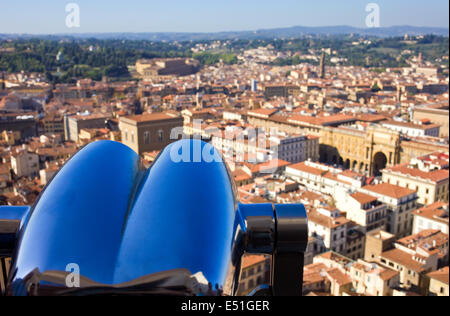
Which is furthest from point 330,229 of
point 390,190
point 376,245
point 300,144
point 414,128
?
point 414,128

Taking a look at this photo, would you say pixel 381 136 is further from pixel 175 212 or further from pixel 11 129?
pixel 175 212

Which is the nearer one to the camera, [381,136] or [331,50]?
[381,136]

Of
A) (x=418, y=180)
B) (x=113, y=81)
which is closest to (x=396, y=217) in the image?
(x=418, y=180)

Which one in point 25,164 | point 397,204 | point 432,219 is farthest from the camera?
point 25,164
